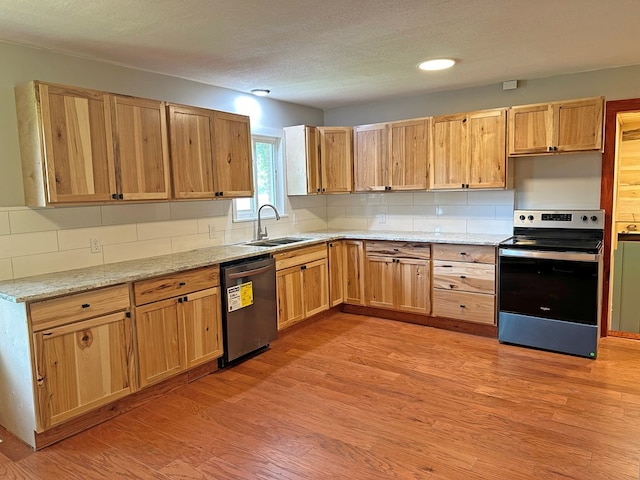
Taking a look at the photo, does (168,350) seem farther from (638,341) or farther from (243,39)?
(638,341)

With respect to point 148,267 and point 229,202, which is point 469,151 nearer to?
point 229,202

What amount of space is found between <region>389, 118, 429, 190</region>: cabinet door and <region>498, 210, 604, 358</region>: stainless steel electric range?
1.14 m

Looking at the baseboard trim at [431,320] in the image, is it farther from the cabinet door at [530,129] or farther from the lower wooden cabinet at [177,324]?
the lower wooden cabinet at [177,324]

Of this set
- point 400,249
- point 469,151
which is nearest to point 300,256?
point 400,249

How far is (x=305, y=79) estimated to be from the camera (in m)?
3.94

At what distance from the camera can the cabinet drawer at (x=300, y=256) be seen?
4.05 m

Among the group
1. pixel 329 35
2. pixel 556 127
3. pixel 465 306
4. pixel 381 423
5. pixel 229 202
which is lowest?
pixel 381 423

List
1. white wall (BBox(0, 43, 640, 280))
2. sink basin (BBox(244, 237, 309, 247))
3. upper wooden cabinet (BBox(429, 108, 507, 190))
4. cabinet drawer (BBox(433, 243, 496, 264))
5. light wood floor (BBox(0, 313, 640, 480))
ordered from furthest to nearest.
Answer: sink basin (BBox(244, 237, 309, 247)) < upper wooden cabinet (BBox(429, 108, 507, 190)) < cabinet drawer (BBox(433, 243, 496, 264)) < white wall (BBox(0, 43, 640, 280)) < light wood floor (BBox(0, 313, 640, 480))

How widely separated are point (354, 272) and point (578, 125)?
249 cm

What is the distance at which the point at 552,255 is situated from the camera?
3.66 m

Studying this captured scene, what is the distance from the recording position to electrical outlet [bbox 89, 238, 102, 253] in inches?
126

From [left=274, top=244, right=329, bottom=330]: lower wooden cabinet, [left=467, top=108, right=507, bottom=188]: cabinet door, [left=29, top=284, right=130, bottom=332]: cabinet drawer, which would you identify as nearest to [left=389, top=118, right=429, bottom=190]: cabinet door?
[left=467, top=108, right=507, bottom=188]: cabinet door

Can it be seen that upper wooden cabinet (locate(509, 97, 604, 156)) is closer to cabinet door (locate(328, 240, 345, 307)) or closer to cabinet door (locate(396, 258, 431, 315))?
cabinet door (locate(396, 258, 431, 315))

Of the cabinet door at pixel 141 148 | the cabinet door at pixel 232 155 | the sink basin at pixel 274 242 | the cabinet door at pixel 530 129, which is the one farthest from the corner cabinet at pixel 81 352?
the cabinet door at pixel 530 129
